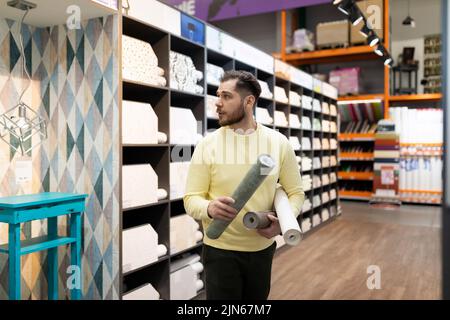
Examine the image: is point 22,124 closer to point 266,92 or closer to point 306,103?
point 266,92

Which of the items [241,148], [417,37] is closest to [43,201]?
[241,148]

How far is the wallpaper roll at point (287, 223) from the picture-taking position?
77cm

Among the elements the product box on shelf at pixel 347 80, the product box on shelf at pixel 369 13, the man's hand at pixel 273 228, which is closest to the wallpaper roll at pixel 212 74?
the man's hand at pixel 273 228

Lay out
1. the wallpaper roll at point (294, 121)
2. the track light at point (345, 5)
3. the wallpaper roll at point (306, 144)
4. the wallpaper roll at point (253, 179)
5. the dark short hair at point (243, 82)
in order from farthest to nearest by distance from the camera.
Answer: the wallpaper roll at point (306, 144) → the track light at point (345, 5) → the wallpaper roll at point (294, 121) → the dark short hair at point (243, 82) → the wallpaper roll at point (253, 179)

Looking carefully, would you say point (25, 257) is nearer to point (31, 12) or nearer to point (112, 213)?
point (112, 213)

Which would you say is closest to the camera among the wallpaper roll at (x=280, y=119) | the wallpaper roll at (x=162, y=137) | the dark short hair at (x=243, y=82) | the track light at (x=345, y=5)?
the dark short hair at (x=243, y=82)

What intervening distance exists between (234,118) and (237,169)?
20 centimetres

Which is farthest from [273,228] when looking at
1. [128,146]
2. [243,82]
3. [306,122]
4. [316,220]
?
[316,220]

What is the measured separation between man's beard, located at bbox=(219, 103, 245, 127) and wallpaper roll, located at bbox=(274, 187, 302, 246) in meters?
0.20

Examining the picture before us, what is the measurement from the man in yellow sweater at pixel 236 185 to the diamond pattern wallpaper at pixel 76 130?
1438 mm

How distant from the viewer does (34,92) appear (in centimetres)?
285

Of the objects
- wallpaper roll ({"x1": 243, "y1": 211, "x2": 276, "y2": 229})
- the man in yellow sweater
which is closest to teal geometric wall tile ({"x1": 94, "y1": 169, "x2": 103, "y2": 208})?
the man in yellow sweater

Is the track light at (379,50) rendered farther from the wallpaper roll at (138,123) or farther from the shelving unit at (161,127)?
the wallpaper roll at (138,123)

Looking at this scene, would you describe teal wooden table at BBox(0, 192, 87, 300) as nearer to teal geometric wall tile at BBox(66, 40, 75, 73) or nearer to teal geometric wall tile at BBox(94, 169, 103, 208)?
teal geometric wall tile at BBox(94, 169, 103, 208)
